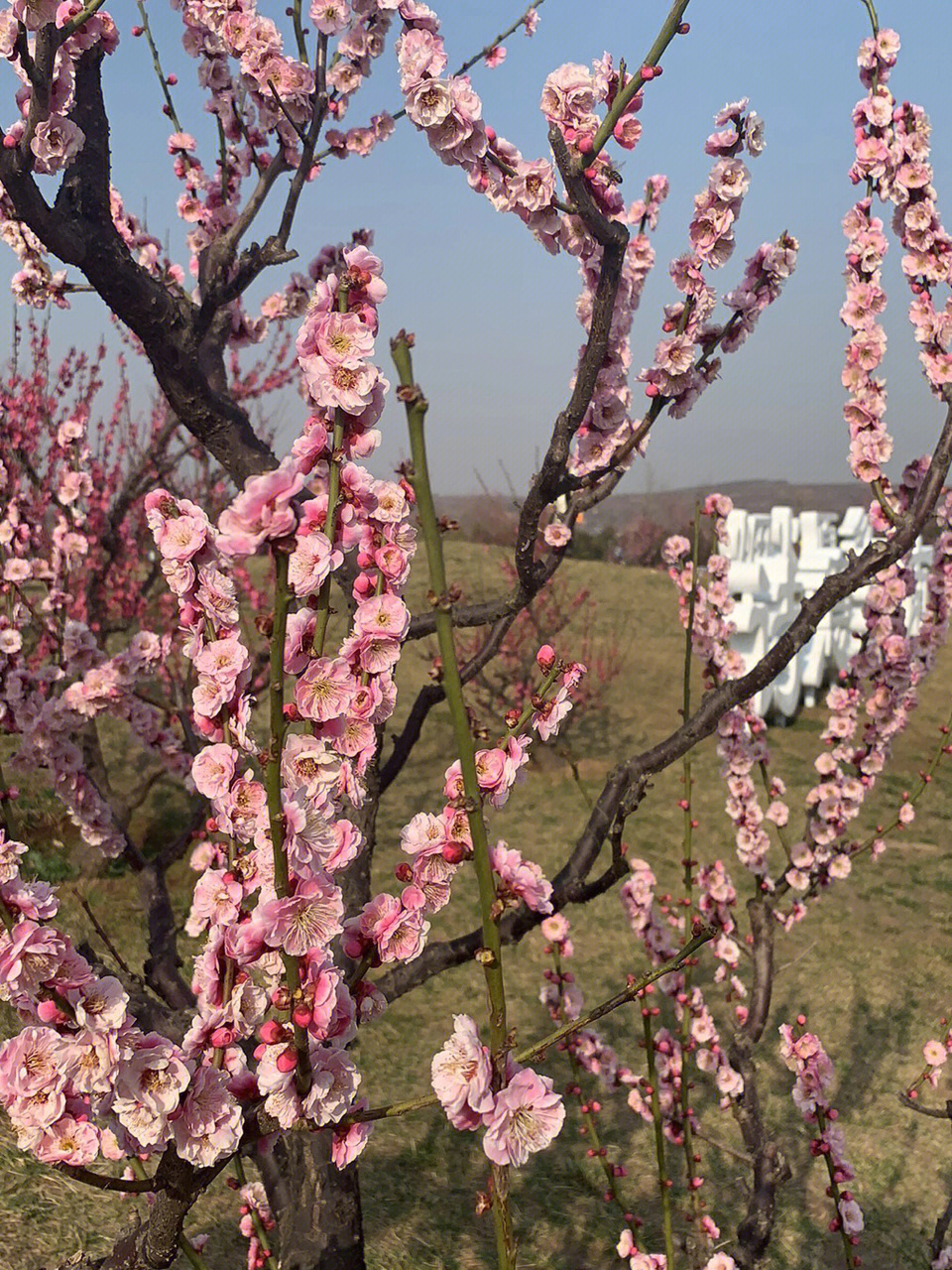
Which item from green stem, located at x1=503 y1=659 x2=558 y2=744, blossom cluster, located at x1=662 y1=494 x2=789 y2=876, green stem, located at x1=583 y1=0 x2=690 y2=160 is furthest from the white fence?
green stem, located at x1=503 y1=659 x2=558 y2=744

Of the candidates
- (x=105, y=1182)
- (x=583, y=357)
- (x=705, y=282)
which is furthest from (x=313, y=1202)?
(x=705, y=282)

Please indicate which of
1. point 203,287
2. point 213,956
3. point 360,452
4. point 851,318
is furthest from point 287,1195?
point 851,318

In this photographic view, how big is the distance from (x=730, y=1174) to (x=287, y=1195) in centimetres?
255

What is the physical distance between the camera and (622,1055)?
5.09 metres

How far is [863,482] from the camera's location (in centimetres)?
324

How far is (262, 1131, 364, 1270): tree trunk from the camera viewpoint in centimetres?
217

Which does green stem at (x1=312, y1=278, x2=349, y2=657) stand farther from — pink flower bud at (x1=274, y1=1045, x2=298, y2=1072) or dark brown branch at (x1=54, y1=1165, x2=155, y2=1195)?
dark brown branch at (x1=54, y1=1165, x2=155, y2=1195)

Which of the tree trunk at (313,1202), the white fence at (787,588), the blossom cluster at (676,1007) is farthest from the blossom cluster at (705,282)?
the white fence at (787,588)

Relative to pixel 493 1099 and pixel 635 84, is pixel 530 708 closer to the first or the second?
pixel 493 1099

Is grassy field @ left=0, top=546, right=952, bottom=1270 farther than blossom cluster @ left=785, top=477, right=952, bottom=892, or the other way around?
blossom cluster @ left=785, top=477, right=952, bottom=892

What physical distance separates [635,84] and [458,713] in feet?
4.40

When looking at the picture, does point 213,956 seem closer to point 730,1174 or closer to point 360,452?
point 360,452

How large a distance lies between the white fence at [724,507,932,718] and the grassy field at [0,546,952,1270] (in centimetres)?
121

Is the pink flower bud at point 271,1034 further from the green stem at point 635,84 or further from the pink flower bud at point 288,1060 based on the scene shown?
the green stem at point 635,84
